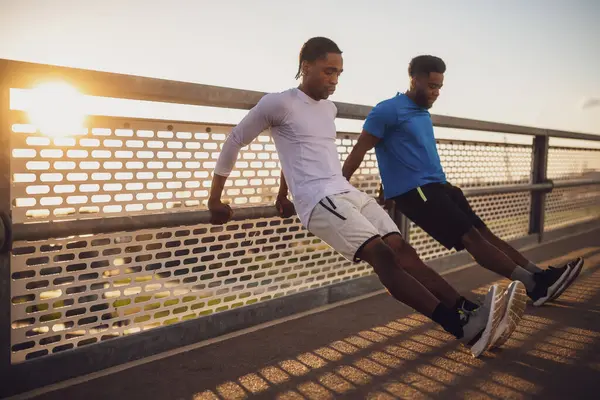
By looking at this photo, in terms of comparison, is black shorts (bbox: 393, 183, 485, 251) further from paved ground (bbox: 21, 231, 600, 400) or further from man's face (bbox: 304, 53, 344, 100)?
man's face (bbox: 304, 53, 344, 100)

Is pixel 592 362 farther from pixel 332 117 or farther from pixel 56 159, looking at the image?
pixel 56 159

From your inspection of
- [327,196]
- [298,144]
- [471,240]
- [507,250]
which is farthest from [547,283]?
[298,144]

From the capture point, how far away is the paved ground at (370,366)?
7.14ft

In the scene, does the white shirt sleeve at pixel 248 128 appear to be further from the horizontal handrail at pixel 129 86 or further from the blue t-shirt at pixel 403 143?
the blue t-shirt at pixel 403 143

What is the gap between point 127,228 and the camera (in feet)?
7.94

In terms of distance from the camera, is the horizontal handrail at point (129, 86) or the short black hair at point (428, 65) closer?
the horizontal handrail at point (129, 86)

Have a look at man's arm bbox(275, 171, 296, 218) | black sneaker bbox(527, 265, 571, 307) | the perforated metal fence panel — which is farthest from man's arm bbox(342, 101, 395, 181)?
black sneaker bbox(527, 265, 571, 307)

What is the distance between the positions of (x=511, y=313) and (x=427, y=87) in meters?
1.53

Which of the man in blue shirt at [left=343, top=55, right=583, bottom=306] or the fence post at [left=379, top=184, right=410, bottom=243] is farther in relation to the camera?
the fence post at [left=379, top=184, right=410, bottom=243]

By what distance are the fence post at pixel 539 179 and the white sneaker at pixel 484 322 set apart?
13.2ft

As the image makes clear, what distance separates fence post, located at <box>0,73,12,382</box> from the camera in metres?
2.04

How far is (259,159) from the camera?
10.1 feet

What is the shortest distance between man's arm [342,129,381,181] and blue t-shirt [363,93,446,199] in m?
0.04

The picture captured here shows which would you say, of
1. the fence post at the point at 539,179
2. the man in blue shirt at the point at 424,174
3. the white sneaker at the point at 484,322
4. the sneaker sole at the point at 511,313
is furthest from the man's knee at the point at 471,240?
the fence post at the point at 539,179
